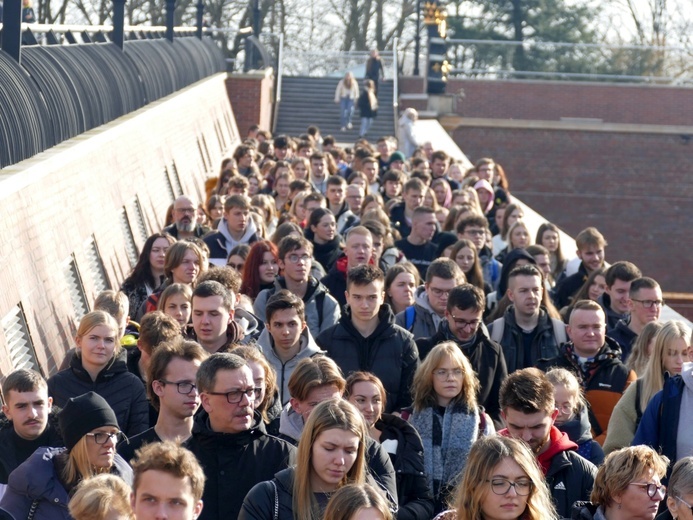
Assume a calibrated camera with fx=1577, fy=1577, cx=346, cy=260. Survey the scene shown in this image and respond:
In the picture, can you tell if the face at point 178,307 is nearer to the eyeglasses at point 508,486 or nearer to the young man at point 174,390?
the young man at point 174,390

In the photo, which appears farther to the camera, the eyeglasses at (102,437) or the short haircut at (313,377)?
the short haircut at (313,377)

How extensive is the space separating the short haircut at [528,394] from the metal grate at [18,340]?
13.9 feet

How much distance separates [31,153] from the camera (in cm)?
1408

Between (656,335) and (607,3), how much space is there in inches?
2070

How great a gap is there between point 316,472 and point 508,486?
34.0 inches

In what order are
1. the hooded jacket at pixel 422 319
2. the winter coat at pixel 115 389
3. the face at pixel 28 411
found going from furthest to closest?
1. the hooded jacket at pixel 422 319
2. the winter coat at pixel 115 389
3. the face at pixel 28 411

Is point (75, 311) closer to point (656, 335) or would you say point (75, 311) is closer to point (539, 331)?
point (539, 331)

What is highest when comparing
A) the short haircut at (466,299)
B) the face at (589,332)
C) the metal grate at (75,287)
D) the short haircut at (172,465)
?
the short haircut at (172,465)

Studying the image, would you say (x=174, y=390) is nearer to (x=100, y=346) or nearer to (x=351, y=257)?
(x=100, y=346)

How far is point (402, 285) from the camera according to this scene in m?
11.4

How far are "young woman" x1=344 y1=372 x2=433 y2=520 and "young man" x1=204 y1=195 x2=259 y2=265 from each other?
607 cm

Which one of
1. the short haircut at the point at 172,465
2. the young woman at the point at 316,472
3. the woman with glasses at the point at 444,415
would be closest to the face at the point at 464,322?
the woman with glasses at the point at 444,415

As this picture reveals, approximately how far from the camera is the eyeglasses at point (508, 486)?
6.13 metres

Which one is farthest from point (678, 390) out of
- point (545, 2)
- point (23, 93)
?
point (545, 2)
